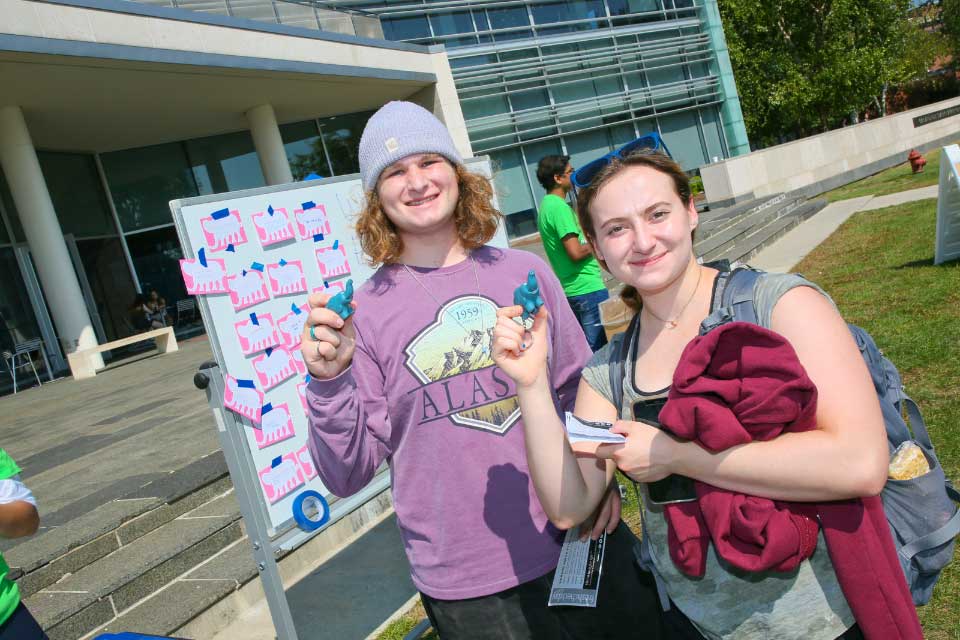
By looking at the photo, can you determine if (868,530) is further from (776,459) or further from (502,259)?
(502,259)

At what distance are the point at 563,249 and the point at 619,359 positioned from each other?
384 cm

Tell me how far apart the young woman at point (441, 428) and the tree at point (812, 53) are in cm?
3793

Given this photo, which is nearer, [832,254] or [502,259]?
[502,259]

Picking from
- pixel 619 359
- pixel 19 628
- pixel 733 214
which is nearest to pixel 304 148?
pixel 733 214

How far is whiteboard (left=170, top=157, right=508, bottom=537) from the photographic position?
276 cm

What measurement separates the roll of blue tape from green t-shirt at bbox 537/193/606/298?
9.61ft

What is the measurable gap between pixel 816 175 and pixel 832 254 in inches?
550

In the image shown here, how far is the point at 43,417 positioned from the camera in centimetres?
927

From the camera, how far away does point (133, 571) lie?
4.09 metres

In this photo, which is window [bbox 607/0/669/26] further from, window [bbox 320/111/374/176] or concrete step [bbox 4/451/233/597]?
concrete step [bbox 4/451/233/597]

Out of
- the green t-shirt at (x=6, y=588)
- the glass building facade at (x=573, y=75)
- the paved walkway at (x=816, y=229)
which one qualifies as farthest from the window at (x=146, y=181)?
the green t-shirt at (x=6, y=588)

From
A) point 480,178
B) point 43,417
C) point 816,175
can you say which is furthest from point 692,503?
point 816,175

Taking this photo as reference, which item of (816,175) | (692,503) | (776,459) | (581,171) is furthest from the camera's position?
(816,175)

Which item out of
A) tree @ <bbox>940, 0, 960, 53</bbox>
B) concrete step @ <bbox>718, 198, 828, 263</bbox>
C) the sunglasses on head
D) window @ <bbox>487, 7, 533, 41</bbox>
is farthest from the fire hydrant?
tree @ <bbox>940, 0, 960, 53</bbox>
